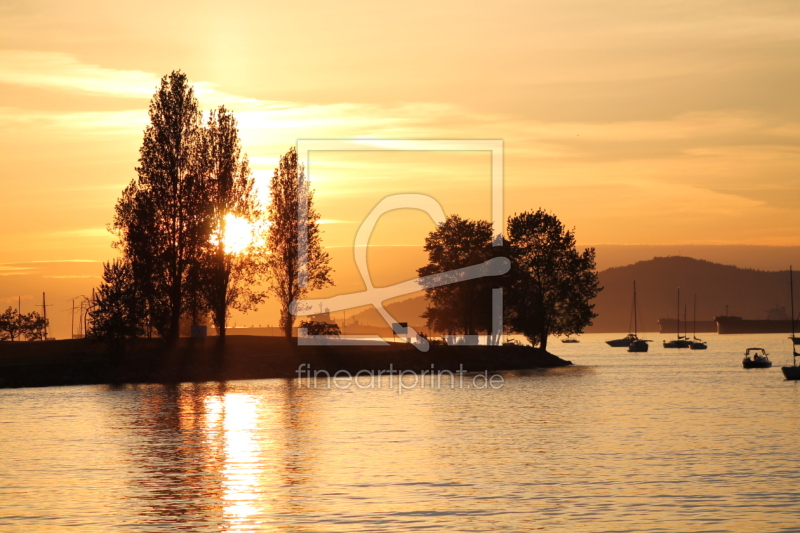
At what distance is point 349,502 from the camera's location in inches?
1347

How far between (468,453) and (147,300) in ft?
192

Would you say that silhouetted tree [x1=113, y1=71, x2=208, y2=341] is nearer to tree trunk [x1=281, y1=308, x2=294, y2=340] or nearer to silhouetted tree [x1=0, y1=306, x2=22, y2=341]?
tree trunk [x1=281, y1=308, x2=294, y2=340]

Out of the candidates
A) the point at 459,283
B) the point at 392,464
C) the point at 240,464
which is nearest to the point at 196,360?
the point at 459,283

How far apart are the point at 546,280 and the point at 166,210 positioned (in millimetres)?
65120

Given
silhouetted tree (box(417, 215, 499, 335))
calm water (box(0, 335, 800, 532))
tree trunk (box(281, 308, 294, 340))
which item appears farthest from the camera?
silhouetted tree (box(417, 215, 499, 335))

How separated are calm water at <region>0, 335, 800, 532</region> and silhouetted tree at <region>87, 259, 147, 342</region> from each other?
1470 cm

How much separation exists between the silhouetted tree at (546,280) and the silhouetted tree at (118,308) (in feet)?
189

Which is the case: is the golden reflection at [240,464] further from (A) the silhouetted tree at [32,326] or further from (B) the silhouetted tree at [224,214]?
(A) the silhouetted tree at [32,326]

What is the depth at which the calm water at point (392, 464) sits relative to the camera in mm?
31422

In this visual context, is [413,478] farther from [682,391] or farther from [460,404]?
[682,391]

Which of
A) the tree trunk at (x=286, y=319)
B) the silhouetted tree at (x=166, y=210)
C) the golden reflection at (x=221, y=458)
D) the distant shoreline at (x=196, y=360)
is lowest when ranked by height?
the golden reflection at (x=221, y=458)

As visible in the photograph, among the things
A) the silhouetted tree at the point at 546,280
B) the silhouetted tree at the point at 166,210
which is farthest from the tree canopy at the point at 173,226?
the silhouetted tree at the point at 546,280

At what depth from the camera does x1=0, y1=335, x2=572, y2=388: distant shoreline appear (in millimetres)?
98875

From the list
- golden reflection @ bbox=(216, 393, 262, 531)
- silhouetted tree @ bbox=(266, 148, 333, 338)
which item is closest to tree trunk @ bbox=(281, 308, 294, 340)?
silhouetted tree @ bbox=(266, 148, 333, 338)
